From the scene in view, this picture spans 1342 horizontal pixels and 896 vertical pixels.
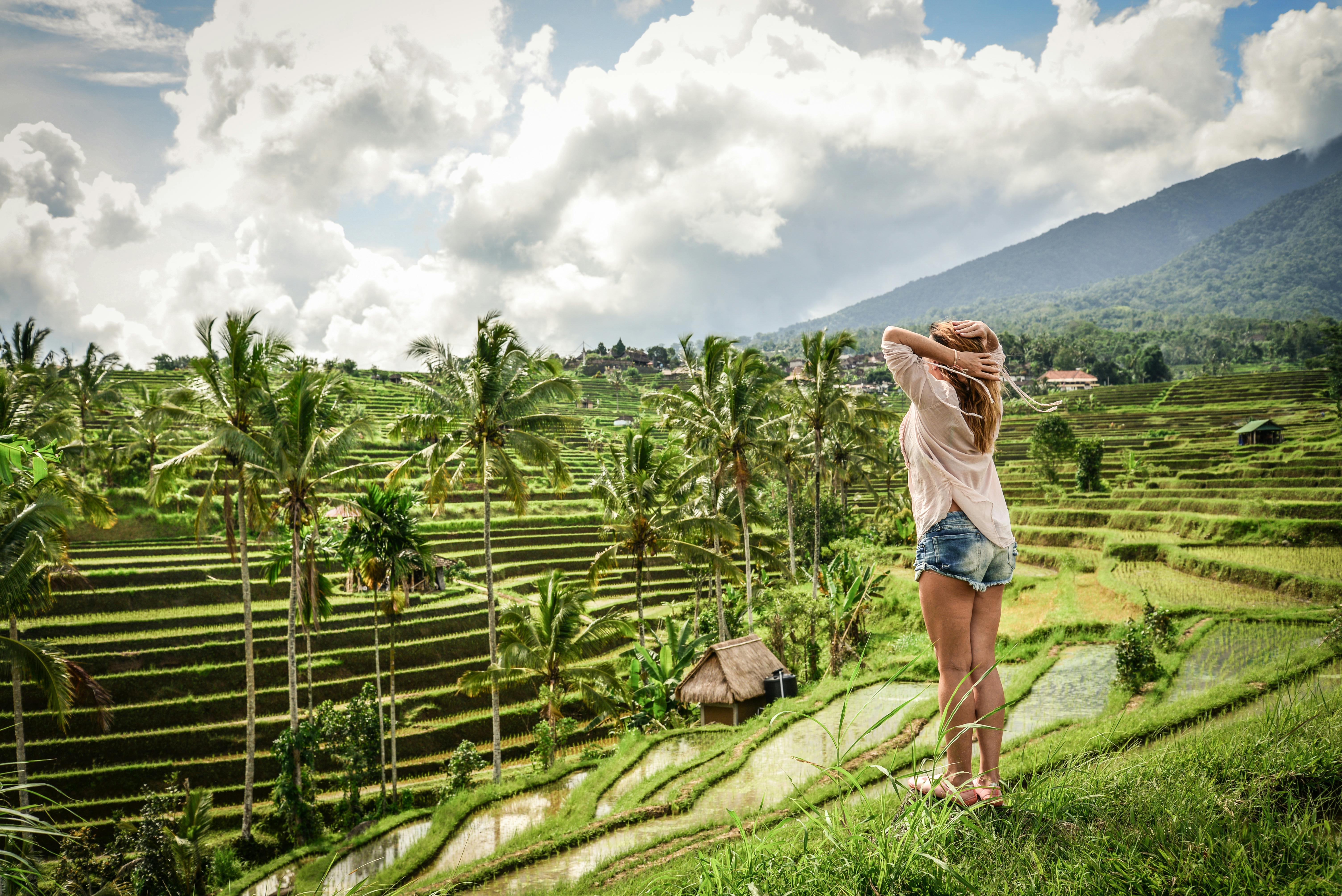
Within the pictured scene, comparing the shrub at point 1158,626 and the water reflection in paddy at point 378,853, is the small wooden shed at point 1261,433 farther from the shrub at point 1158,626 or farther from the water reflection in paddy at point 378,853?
the water reflection in paddy at point 378,853

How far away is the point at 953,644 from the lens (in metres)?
2.54

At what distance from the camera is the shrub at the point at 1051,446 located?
33656mm

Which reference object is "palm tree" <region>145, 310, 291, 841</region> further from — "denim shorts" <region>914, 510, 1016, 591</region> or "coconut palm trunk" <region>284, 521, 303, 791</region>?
"denim shorts" <region>914, 510, 1016, 591</region>

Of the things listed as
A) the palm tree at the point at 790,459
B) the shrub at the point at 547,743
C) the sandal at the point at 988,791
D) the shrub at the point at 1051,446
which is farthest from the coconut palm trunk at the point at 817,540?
the sandal at the point at 988,791

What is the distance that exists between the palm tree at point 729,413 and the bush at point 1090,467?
19.8 m

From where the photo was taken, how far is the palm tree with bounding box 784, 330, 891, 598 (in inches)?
836

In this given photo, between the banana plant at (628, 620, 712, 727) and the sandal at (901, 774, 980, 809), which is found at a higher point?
the sandal at (901, 774, 980, 809)

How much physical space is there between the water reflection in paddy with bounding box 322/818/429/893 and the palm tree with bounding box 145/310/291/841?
4.27m

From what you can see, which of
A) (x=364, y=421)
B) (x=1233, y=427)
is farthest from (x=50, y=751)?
(x=1233, y=427)

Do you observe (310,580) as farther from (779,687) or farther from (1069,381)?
(1069,381)

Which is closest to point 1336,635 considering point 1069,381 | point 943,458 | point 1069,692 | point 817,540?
point 1069,692

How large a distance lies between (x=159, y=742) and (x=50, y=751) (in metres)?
2.55

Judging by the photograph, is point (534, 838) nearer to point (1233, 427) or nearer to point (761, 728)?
point (761, 728)

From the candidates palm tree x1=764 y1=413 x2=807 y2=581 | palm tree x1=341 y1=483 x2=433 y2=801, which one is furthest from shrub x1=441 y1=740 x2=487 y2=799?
palm tree x1=764 y1=413 x2=807 y2=581
